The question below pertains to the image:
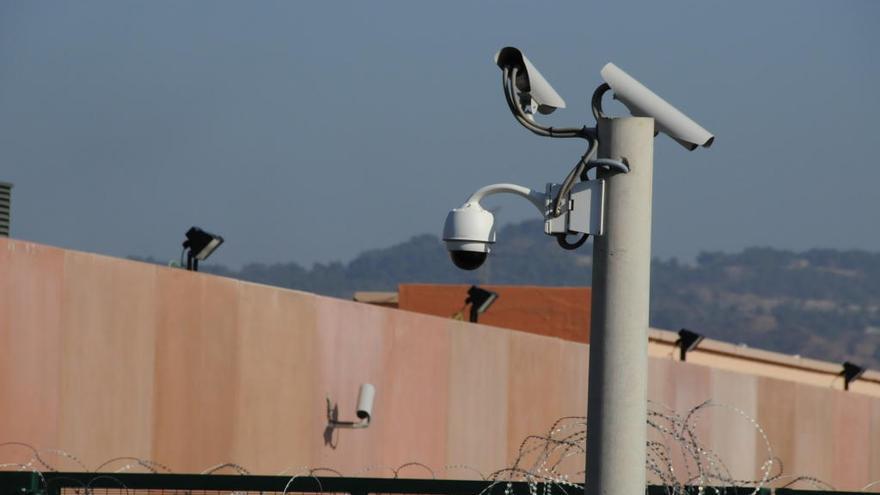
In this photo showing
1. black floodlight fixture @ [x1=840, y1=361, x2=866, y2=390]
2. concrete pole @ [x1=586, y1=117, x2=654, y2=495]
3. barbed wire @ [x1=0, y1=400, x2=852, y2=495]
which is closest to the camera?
concrete pole @ [x1=586, y1=117, x2=654, y2=495]

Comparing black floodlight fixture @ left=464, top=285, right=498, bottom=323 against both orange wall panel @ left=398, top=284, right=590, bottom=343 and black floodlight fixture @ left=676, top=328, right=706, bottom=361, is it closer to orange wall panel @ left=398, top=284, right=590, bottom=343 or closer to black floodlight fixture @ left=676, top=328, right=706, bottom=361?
orange wall panel @ left=398, top=284, right=590, bottom=343

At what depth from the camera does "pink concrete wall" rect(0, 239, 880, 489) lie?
12.2 m

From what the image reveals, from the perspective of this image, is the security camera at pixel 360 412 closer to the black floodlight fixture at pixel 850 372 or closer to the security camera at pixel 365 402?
the security camera at pixel 365 402

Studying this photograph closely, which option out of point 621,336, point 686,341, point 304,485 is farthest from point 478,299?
point 621,336

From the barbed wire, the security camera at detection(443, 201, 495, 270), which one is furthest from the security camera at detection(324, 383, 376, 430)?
the security camera at detection(443, 201, 495, 270)

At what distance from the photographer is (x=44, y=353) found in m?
12.2

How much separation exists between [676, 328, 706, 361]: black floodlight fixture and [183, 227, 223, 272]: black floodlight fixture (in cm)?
1235

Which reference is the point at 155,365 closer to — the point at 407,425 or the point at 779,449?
the point at 407,425

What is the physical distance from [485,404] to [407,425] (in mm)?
1755

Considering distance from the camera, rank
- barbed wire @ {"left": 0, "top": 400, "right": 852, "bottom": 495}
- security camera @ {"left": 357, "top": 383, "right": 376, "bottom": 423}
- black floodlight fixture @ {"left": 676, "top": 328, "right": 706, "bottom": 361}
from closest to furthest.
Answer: barbed wire @ {"left": 0, "top": 400, "right": 852, "bottom": 495} < security camera @ {"left": 357, "top": 383, "right": 376, "bottom": 423} < black floodlight fixture @ {"left": 676, "top": 328, "right": 706, "bottom": 361}

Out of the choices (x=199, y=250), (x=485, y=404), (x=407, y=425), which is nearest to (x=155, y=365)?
(x=199, y=250)

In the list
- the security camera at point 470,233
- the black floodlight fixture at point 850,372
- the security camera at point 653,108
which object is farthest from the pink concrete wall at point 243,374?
the black floodlight fixture at point 850,372

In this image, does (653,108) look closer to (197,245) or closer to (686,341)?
(197,245)

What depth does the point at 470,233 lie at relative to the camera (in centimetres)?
685
